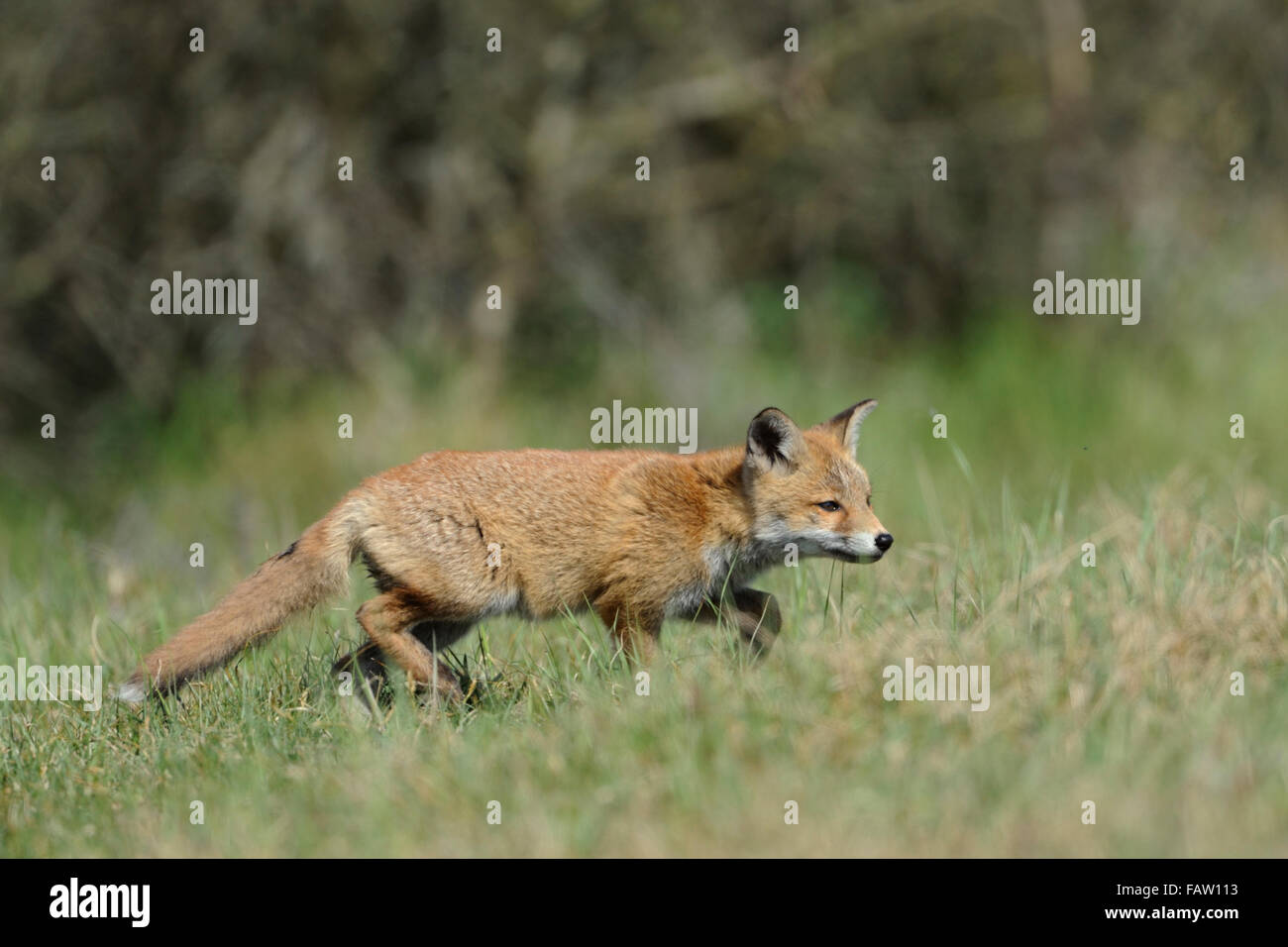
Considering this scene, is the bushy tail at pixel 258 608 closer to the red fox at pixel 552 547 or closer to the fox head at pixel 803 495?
the red fox at pixel 552 547

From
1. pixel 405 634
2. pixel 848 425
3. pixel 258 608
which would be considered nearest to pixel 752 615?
pixel 848 425

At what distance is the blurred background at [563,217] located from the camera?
42.5 ft

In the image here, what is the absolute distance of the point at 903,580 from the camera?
6477mm

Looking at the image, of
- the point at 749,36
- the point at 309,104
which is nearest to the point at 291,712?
the point at 309,104

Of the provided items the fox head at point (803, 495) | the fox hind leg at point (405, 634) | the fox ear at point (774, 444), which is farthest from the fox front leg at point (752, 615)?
the fox hind leg at point (405, 634)

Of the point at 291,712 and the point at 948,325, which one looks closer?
the point at 291,712

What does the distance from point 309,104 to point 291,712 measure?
10078mm

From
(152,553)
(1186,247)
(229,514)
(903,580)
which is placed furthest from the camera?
(1186,247)

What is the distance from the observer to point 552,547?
5.87 meters

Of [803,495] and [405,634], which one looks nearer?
[405,634]

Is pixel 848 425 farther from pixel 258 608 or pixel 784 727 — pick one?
pixel 258 608

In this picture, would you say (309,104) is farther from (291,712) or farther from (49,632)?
(291,712)

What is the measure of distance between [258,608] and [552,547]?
119cm

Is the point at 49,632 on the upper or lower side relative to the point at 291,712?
upper
